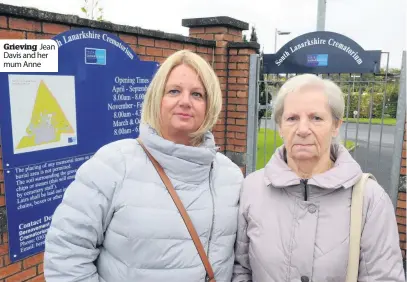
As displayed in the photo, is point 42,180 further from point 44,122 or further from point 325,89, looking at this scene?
point 325,89

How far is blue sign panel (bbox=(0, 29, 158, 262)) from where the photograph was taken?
2537mm

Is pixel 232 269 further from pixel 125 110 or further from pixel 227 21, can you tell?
pixel 227 21

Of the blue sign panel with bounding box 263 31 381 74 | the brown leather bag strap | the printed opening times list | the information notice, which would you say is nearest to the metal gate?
the blue sign panel with bounding box 263 31 381 74

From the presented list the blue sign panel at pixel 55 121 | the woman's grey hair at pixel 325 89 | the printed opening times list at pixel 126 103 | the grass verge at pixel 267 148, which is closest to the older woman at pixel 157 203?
the woman's grey hair at pixel 325 89

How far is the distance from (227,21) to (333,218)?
Result: 136 inches

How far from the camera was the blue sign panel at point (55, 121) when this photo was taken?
8.32 feet

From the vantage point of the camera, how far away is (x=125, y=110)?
3416 millimetres

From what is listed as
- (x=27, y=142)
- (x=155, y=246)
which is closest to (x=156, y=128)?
(x=155, y=246)

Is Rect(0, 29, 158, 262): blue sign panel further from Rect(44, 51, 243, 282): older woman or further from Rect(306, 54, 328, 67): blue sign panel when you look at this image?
Rect(306, 54, 328, 67): blue sign panel

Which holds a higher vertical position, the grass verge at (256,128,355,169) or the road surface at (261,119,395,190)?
the grass verge at (256,128,355,169)

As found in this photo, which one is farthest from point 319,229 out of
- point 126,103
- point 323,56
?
point 323,56

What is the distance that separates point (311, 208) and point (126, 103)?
229 cm
